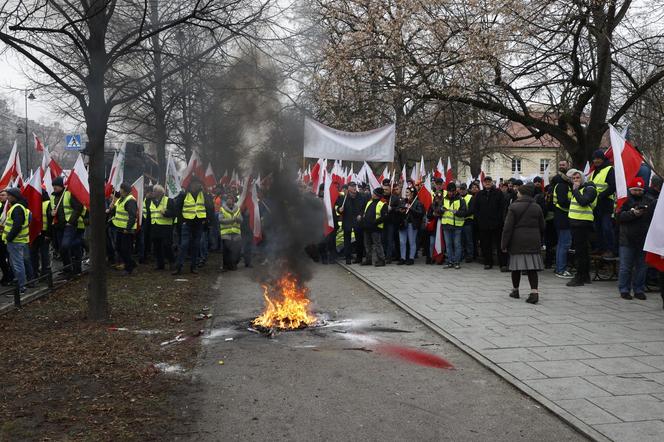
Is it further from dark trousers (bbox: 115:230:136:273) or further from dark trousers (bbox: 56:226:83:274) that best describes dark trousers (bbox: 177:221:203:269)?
dark trousers (bbox: 56:226:83:274)

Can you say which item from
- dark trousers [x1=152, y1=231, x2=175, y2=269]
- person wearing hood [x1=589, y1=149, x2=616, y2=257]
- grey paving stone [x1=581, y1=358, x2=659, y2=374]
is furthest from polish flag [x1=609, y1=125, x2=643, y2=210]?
dark trousers [x1=152, y1=231, x2=175, y2=269]

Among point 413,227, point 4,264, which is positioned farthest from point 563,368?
point 4,264

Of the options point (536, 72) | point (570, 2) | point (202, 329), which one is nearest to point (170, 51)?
point (202, 329)

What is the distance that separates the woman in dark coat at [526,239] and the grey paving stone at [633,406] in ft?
13.1

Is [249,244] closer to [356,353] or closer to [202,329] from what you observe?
[202,329]

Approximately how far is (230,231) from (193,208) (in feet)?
3.43

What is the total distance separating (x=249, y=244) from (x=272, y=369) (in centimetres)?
806

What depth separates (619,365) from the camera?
5.55 m

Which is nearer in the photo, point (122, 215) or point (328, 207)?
point (122, 215)

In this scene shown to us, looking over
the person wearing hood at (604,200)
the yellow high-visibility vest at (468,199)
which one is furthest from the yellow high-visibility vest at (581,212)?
the yellow high-visibility vest at (468,199)

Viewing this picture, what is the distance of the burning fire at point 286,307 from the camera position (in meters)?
7.43

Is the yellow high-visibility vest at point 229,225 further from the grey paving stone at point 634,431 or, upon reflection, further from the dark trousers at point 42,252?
the grey paving stone at point 634,431

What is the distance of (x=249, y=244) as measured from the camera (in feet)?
44.2

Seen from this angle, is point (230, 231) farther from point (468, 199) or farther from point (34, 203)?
point (468, 199)
